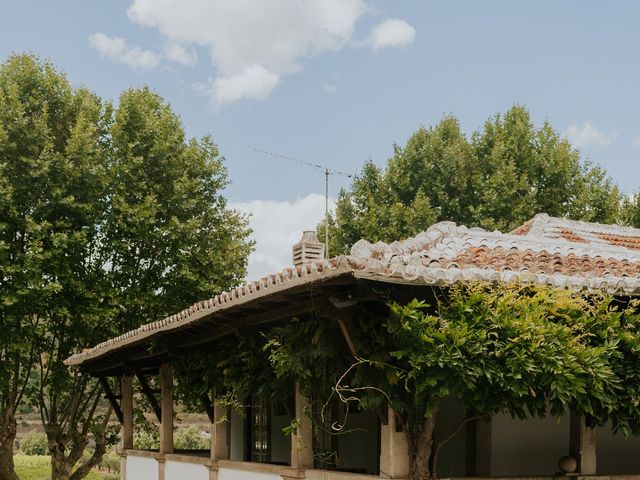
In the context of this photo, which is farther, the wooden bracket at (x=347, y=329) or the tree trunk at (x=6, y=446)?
the tree trunk at (x=6, y=446)

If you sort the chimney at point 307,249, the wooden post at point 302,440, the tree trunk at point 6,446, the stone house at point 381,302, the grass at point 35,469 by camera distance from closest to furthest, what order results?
the stone house at point 381,302, the wooden post at point 302,440, the chimney at point 307,249, the tree trunk at point 6,446, the grass at point 35,469

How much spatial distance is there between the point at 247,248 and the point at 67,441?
706cm

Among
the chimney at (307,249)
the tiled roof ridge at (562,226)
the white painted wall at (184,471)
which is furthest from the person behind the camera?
the tiled roof ridge at (562,226)

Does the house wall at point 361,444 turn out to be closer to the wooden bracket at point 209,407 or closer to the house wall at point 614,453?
the wooden bracket at point 209,407

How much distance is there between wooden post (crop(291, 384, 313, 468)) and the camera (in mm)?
9281

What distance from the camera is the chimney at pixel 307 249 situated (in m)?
11.6

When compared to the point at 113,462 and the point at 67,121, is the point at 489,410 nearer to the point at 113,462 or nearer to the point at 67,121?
the point at 67,121

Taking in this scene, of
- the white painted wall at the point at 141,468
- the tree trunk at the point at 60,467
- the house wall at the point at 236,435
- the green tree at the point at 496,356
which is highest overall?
the green tree at the point at 496,356

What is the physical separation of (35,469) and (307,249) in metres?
27.8

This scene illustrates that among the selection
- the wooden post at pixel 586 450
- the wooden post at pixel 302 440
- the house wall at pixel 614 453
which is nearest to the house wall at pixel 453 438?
the house wall at pixel 614 453

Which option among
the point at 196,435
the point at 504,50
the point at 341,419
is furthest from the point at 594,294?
the point at 196,435

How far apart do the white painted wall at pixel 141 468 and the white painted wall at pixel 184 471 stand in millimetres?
601

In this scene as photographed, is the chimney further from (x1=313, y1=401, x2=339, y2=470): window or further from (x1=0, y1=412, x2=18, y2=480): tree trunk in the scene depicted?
(x1=0, y1=412, x2=18, y2=480): tree trunk

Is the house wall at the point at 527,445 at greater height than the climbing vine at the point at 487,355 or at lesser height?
lesser
